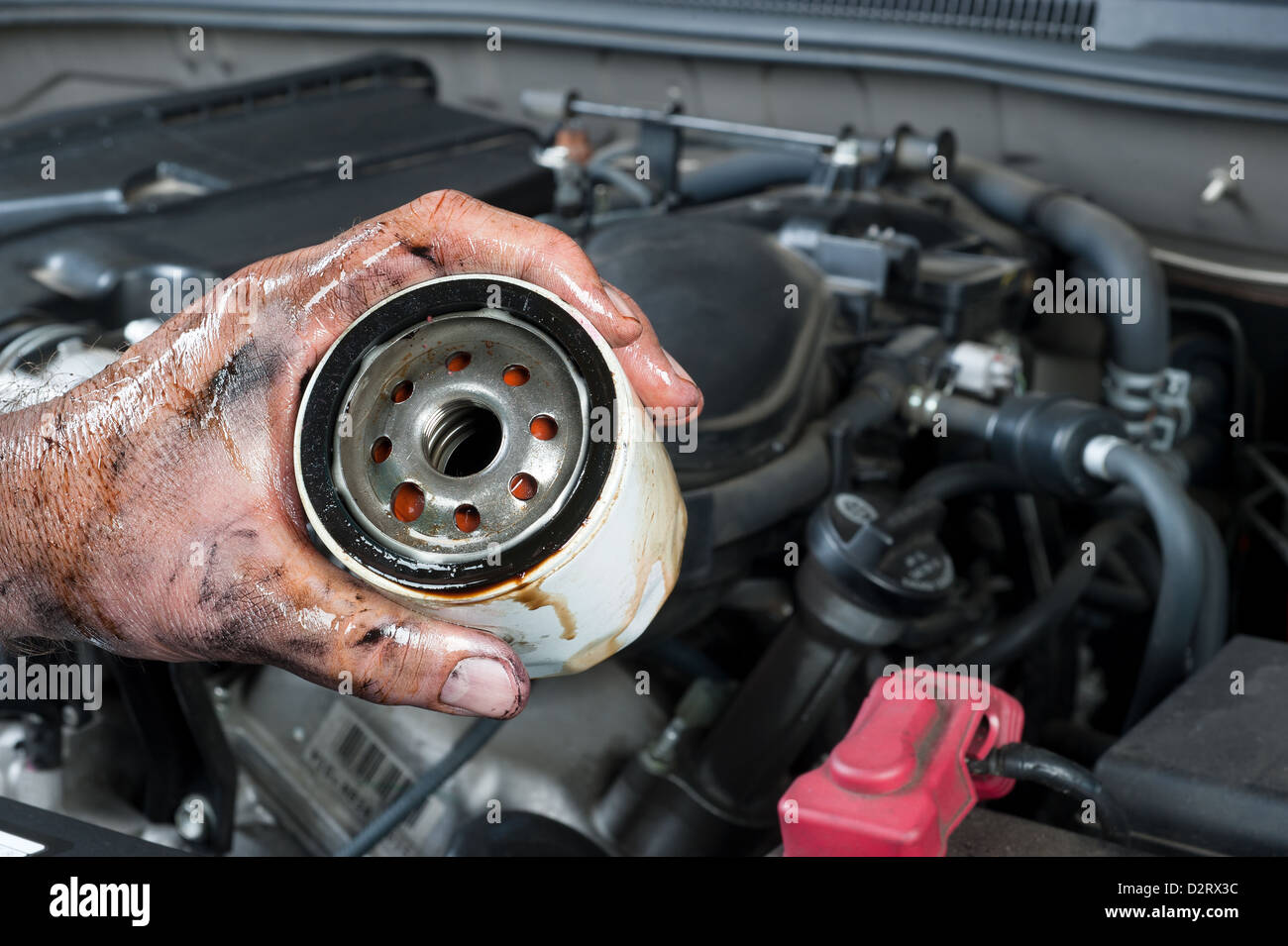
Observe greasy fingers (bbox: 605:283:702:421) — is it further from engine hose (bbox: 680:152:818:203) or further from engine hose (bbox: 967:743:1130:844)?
engine hose (bbox: 680:152:818:203)

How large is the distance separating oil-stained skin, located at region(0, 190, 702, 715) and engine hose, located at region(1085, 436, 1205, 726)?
0.48 metres

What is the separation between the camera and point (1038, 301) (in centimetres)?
135

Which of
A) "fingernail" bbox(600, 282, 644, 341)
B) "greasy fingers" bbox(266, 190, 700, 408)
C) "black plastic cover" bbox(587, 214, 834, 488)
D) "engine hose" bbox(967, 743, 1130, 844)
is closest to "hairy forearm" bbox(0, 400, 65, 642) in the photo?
"greasy fingers" bbox(266, 190, 700, 408)

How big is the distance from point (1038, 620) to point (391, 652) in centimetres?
67

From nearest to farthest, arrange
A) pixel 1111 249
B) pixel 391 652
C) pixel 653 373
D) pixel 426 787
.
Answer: pixel 391 652, pixel 653 373, pixel 426 787, pixel 1111 249

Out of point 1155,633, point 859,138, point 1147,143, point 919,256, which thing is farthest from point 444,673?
point 1147,143

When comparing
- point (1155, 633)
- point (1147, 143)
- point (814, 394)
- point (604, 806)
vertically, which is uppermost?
point (1147, 143)

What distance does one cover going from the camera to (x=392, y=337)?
56 cm

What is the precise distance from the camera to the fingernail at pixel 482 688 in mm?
519

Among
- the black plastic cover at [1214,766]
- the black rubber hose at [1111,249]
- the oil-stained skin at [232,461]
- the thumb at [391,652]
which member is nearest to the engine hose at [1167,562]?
the black plastic cover at [1214,766]

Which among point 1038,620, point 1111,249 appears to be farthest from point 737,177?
point 1038,620

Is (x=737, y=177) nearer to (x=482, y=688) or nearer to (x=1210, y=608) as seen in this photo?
(x=1210, y=608)

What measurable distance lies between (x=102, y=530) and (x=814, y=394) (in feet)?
1.95
